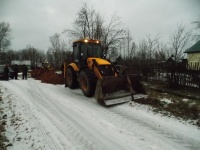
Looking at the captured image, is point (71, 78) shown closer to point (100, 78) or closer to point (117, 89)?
point (117, 89)

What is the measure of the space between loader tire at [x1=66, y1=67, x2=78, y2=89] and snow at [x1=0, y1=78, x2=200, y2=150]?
143 inches

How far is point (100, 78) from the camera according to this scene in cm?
837

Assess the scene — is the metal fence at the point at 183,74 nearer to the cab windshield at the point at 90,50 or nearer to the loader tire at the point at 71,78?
the cab windshield at the point at 90,50

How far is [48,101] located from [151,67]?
964 cm

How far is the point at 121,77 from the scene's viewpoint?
9102 mm

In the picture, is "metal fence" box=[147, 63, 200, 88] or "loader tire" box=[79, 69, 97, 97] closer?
"loader tire" box=[79, 69, 97, 97]

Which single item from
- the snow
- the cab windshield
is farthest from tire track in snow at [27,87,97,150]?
the cab windshield

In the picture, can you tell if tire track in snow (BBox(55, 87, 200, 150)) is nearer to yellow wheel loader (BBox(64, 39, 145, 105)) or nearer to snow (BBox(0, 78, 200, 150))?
snow (BBox(0, 78, 200, 150))

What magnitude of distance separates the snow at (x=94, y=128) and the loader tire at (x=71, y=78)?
11.9ft

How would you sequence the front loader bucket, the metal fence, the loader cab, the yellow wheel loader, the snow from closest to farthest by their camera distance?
the snow, the front loader bucket, the yellow wheel loader, the loader cab, the metal fence

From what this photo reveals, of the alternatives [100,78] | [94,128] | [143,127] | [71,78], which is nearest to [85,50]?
[71,78]

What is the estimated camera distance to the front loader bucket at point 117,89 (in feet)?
26.3

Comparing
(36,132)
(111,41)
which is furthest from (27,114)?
(111,41)

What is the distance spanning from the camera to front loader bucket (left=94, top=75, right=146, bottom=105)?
8.02 meters
